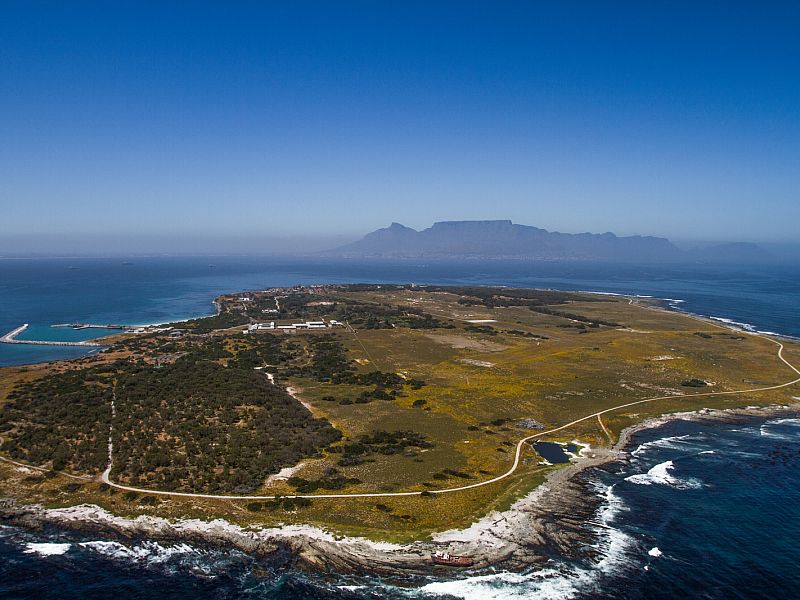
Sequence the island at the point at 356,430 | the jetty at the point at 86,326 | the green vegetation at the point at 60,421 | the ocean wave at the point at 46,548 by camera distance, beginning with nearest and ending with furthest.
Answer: the ocean wave at the point at 46,548 < the island at the point at 356,430 < the green vegetation at the point at 60,421 < the jetty at the point at 86,326

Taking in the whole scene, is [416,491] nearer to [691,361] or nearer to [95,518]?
[95,518]

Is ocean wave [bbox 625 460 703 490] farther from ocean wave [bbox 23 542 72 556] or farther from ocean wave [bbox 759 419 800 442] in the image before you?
ocean wave [bbox 23 542 72 556]

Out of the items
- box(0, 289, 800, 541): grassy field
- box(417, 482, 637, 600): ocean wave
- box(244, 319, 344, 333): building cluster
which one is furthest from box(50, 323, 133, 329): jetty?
box(417, 482, 637, 600): ocean wave

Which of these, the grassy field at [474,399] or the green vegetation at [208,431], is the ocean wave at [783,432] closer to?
the grassy field at [474,399]

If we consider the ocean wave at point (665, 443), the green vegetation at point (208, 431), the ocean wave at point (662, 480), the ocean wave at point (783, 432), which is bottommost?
the ocean wave at point (662, 480)

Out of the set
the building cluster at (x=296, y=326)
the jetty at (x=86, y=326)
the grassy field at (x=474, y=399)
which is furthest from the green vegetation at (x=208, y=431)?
the jetty at (x=86, y=326)

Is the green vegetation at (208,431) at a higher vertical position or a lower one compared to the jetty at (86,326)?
lower

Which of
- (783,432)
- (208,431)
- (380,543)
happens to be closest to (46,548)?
(208,431)
